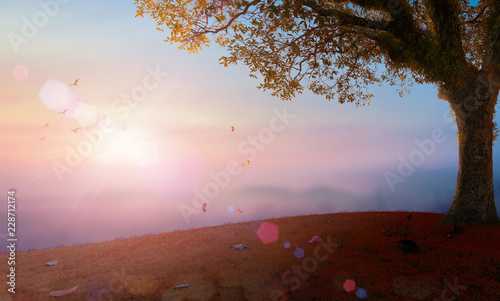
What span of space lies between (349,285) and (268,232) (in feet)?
23.4

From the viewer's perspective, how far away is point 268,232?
16797 millimetres

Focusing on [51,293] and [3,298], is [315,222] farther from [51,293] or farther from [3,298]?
[3,298]

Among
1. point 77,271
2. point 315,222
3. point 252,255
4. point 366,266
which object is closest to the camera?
point 366,266

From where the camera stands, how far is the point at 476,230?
14.2 meters

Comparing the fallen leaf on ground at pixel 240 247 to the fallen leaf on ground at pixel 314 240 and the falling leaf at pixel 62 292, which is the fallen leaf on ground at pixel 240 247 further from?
the falling leaf at pixel 62 292

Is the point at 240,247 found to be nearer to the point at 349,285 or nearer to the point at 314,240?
the point at 314,240

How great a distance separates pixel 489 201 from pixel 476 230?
81.8 inches

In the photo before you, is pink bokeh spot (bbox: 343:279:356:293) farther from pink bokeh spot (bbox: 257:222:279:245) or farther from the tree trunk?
the tree trunk

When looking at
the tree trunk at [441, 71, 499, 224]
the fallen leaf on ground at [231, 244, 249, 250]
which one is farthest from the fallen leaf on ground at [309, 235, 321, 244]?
the tree trunk at [441, 71, 499, 224]

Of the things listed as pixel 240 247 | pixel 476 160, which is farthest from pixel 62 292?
pixel 476 160

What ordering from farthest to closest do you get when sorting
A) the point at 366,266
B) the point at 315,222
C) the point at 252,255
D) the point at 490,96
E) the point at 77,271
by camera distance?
the point at 315,222
the point at 490,96
the point at 77,271
the point at 252,255
the point at 366,266

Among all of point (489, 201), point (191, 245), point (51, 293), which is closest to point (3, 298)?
point (51, 293)

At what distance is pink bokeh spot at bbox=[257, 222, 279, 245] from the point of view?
15178 mm

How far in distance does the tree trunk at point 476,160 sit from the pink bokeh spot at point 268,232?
25.0ft
